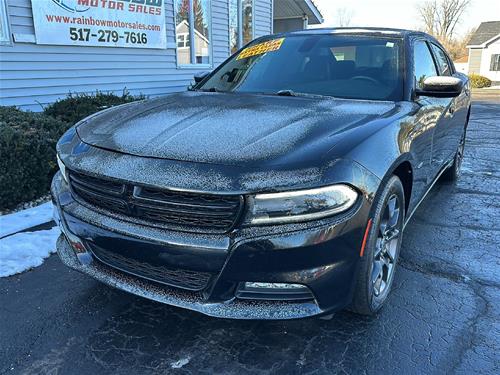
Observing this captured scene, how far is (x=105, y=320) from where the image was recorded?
8.66 ft

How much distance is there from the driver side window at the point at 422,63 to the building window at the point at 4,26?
555 centimetres

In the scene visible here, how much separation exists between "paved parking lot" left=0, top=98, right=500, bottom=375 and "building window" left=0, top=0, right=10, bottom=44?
4.48 meters

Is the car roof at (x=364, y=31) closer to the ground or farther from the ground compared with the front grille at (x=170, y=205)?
farther from the ground

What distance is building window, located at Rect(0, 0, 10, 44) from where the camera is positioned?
620 cm

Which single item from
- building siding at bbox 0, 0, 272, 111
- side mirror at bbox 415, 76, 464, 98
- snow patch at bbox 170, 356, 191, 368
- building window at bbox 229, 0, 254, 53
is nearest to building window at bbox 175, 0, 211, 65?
building siding at bbox 0, 0, 272, 111

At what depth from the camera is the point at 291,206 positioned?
78.0 inches

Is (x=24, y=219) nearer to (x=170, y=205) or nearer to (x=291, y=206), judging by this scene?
(x=170, y=205)

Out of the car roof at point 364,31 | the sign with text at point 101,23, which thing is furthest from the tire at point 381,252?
the sign with text at point 101,23

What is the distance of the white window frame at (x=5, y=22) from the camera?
618 cm

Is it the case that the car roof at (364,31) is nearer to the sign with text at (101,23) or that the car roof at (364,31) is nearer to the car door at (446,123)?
the car door at (446,123)

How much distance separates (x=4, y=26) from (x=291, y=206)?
20.1 ft

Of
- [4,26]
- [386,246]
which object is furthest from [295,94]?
[4,26]

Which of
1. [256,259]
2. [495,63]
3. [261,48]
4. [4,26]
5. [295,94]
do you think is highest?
[4,26]

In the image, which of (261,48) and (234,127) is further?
(261,48)
